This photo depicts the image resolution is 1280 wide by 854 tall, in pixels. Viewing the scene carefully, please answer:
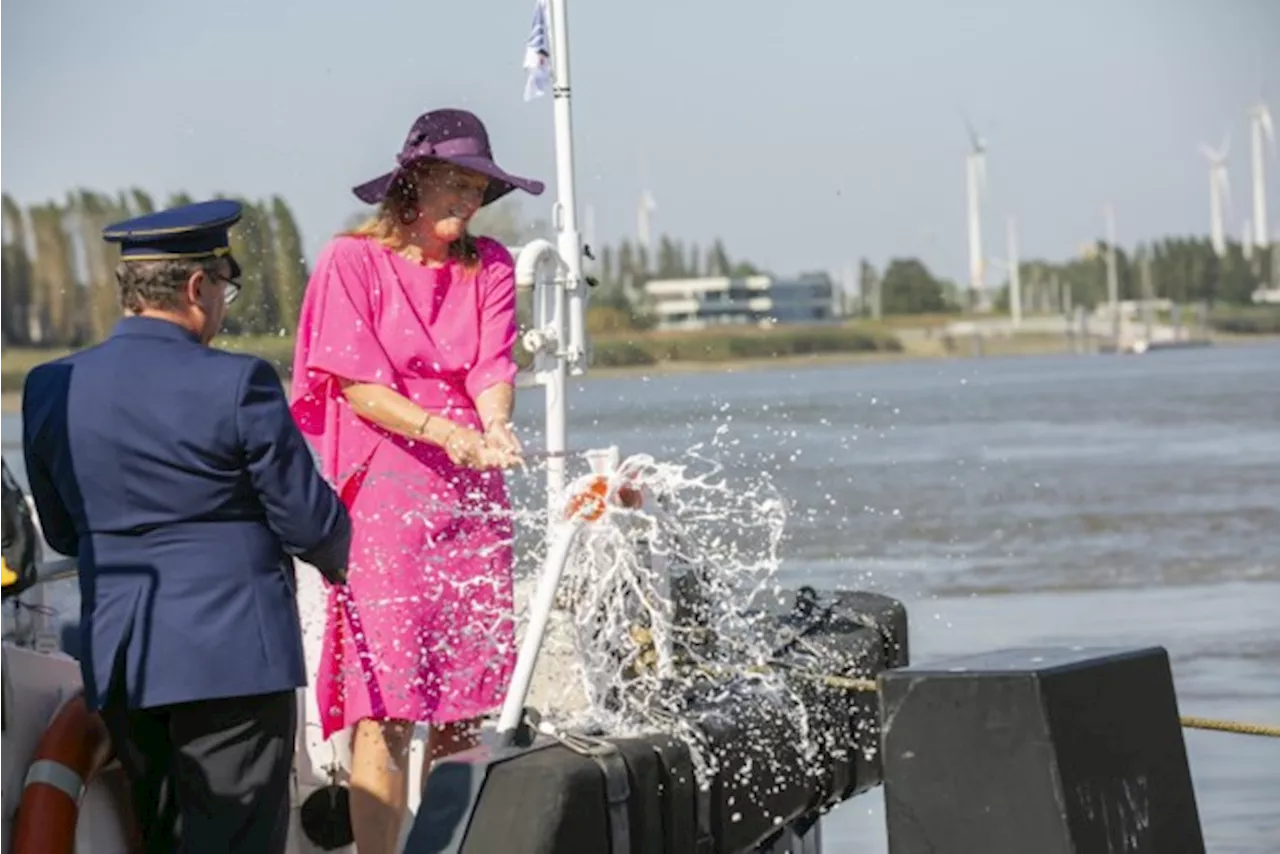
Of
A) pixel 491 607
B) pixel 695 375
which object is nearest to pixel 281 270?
pixel 491 607

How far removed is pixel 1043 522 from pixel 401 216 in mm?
17690

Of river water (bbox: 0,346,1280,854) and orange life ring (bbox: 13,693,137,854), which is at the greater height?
orange life ring (bbox: 13,693,137,854)

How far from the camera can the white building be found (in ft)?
196

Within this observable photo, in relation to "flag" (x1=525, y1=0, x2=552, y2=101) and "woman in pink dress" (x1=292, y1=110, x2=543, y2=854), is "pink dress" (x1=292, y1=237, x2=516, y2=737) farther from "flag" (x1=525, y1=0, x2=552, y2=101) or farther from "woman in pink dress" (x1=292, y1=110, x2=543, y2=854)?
"flag" (x1=525, y1=0, x2=552, y2=101)

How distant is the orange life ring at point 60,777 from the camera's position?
478cm

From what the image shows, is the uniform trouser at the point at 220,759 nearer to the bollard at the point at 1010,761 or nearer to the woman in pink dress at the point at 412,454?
the woman in pink dress at the point at 412,454

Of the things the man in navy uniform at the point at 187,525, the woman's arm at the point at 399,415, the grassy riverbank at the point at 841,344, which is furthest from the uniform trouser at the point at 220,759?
the grassy riverbank at the point at 841,344

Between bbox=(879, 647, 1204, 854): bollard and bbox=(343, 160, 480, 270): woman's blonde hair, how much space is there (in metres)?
1.21

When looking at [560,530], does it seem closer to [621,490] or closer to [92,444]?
[621,490]

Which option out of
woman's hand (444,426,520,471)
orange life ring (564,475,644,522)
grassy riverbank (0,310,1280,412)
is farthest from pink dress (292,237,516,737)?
grassy riverbank (0,310,1280,412)

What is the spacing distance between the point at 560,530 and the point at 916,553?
14.3 metres

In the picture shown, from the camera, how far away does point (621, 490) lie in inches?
202

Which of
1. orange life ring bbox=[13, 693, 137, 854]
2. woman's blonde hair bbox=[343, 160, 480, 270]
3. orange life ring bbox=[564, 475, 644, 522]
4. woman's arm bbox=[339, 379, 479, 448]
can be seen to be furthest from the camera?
woman's blonde hair bbox=[343, 160, 480, 270]

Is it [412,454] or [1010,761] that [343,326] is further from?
[1010,761]
